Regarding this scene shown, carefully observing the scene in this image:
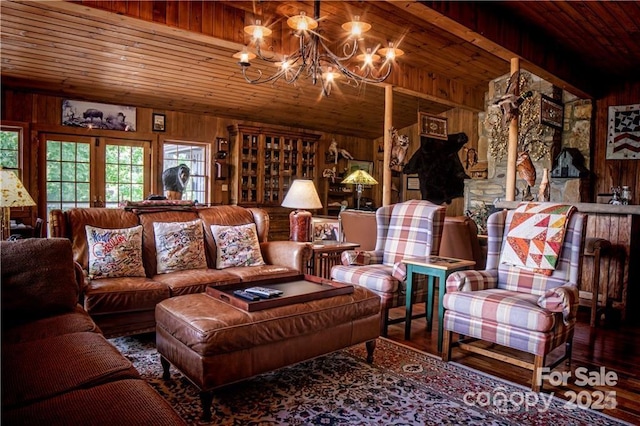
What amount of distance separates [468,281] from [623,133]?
200 inches

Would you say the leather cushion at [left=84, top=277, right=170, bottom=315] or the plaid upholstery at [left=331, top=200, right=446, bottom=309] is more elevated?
the plaid upholstery at [left=331, top=200, right=446, bottom=309]

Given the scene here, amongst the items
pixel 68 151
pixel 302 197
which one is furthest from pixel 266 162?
pixel 302 197

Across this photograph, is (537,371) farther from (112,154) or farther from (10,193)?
(112,154)

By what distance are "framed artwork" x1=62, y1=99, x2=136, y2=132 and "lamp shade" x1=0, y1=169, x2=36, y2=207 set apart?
122 inches

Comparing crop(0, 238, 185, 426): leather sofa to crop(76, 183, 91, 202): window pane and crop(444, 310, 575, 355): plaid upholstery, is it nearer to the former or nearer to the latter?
crop(444, 310, 575, 355): plaid upholstery

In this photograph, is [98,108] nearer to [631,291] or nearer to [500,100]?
[500,100]

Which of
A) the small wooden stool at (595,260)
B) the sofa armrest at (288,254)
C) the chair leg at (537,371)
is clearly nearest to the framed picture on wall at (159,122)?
the sofa armrest at (288,254)

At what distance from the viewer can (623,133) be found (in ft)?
20.6

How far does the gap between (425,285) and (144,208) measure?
2473mm

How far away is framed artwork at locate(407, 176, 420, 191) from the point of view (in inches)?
350

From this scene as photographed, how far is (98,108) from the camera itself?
228 inches

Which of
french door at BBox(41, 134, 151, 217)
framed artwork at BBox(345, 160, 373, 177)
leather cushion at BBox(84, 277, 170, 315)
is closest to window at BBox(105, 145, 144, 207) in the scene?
french door at BBox(41, 134, 151, 217)

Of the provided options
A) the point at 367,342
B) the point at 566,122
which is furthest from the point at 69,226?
the point at 566,122

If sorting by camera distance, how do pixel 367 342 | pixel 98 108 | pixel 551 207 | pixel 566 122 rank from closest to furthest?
1. pixel 367 342
2. pixel 551 207
3. pixel 98 108
4. pixel 566 122
